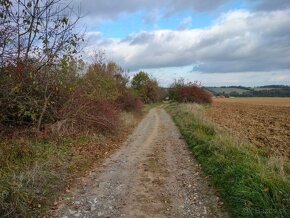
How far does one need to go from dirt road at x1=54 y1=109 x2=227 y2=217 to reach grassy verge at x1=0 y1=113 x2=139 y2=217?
1.50 feet

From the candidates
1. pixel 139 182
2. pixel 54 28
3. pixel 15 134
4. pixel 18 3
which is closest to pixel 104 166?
pixel 139 182

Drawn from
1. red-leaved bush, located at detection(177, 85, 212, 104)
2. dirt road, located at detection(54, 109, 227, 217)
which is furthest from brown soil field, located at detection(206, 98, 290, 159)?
red-leaved bush, located at detection(177, 85, 212, 104)

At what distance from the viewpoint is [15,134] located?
478 inches

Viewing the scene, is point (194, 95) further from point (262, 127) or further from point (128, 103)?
point (262, 127)

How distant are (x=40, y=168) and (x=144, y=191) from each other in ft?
8.96

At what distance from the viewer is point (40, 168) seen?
9.00 meters

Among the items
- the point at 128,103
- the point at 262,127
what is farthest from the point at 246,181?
the point at 128,103

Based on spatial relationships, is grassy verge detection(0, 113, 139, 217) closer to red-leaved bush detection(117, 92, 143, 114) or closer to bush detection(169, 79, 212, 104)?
red-leaved bush detection(117, 92, 143, 114)

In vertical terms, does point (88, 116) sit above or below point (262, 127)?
above

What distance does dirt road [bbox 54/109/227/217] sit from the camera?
7.21m

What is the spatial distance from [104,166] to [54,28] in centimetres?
491

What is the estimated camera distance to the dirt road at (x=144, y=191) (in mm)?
7207

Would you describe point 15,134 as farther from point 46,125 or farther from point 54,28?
point 54,28

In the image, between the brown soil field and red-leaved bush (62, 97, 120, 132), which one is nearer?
red-leaved bush (62, 97, 120, 132)
